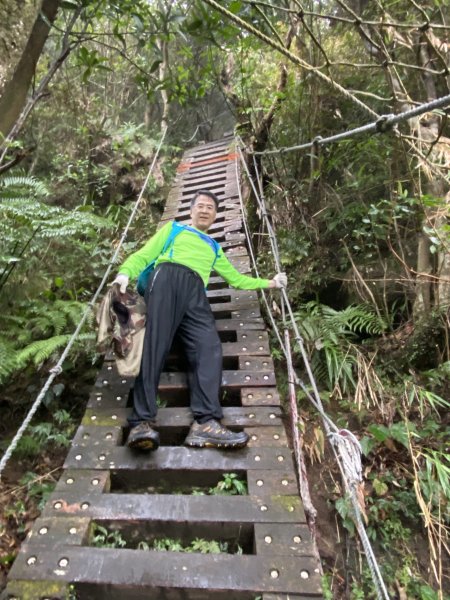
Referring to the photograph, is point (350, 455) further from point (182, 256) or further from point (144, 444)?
point (182, 256)

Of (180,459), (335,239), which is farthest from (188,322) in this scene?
(335,239)

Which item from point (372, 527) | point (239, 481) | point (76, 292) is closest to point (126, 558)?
point (239, 481)

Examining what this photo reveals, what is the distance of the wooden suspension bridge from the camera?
1507 mm

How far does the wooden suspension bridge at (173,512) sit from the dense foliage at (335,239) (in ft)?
0.66

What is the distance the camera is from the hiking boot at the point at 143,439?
2.07m

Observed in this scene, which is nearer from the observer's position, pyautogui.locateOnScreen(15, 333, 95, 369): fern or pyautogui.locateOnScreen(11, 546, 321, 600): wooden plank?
pyautogui.locateOnScreen(11, 546, 321, 600): wooden plank

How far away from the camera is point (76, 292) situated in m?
3.81

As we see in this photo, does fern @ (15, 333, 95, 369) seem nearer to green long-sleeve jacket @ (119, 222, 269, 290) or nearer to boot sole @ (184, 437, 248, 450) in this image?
green long-sleeve jacket @ (119, 222, 269, 290)

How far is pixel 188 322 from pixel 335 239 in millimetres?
2504

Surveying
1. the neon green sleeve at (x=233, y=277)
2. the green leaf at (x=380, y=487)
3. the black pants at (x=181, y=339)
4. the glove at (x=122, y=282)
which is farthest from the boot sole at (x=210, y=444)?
the neon green sleeve at (x=233, y=277)

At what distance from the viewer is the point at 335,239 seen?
15.0 ft

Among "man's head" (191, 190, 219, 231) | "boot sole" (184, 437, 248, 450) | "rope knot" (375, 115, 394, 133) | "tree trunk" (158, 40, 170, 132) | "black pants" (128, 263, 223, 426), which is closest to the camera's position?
"rope knot" (375, 115, 394, 133)

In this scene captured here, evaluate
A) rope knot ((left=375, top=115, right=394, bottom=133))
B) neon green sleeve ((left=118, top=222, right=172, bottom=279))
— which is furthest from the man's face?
rope knot ((left=375, top=115, right=394, bottom=133))

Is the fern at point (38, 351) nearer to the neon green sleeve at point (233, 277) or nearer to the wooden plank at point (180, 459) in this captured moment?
the wooden plank at point (180, 459)
